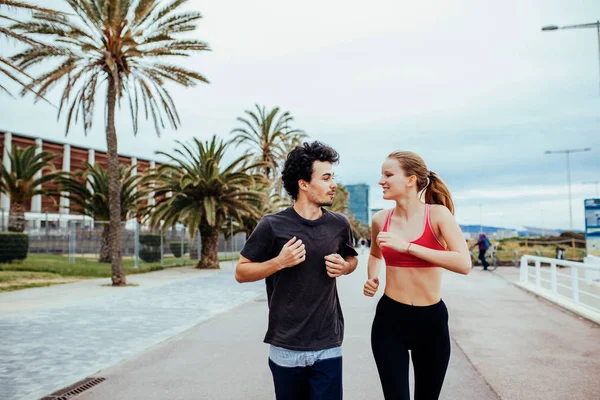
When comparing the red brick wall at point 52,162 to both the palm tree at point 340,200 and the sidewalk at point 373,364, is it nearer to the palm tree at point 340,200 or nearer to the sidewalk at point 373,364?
the palm tree at point 340,200

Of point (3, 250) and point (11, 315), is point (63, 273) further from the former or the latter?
point (11, 315)

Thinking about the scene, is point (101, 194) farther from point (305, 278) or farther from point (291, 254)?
point (291, 254)

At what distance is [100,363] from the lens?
682cm

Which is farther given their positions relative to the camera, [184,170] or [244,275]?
[184,170]

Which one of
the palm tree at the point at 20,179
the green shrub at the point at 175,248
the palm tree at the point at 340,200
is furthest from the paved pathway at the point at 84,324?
the palm tree at the point at 340,200

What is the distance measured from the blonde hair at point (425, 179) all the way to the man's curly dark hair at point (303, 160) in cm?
47

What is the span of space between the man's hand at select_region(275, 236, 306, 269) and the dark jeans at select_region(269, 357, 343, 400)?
56 cm

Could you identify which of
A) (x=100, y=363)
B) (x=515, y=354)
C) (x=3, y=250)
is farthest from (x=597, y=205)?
(x=3, y=250)

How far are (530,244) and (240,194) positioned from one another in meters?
25.1

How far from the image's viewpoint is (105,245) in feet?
93.7

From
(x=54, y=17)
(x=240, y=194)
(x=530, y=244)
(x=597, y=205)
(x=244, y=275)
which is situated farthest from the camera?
(x=530, y=244)

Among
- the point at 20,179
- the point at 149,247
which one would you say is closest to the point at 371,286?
the point at 149,247

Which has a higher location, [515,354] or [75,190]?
[75,190]

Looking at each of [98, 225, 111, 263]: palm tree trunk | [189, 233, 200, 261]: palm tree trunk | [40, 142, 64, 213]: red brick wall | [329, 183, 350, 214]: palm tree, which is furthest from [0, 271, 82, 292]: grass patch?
[329, 183, 350, 214]: palm tree
